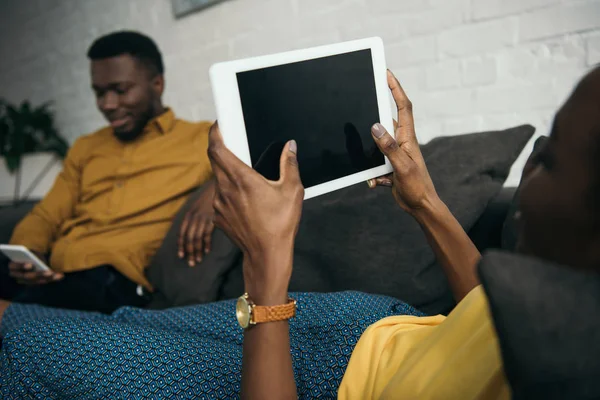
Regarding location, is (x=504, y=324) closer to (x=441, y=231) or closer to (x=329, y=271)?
(x=441, y=231)

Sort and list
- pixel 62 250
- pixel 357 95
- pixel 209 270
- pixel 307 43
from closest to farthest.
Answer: pixel 357 95 < pixel 209 270 < pixel 62 250 < pixel 307 43

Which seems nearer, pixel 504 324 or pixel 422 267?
pixel 504 324

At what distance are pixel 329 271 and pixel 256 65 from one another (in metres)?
0.57

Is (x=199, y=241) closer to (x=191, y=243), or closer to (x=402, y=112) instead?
(x=191, y=243)

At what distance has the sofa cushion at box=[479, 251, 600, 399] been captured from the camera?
0.35 m

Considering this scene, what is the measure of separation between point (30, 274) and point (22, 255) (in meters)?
0.10

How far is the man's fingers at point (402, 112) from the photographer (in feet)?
2.82

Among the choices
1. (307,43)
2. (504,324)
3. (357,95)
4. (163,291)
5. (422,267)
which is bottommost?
(163,291)

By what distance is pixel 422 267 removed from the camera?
103 centimetres

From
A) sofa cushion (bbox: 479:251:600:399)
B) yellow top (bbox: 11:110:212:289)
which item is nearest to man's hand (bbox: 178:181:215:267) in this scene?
yellow top (bbox: 11:110:212:289)

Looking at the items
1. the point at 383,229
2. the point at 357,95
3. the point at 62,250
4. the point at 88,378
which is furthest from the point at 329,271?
the point at 62,250

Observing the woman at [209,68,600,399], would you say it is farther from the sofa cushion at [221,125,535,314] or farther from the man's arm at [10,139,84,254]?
the man's arm at [10,139,84,254]

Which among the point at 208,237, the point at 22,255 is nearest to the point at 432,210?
the point at 208,237

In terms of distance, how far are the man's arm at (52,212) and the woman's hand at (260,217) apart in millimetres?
1283
